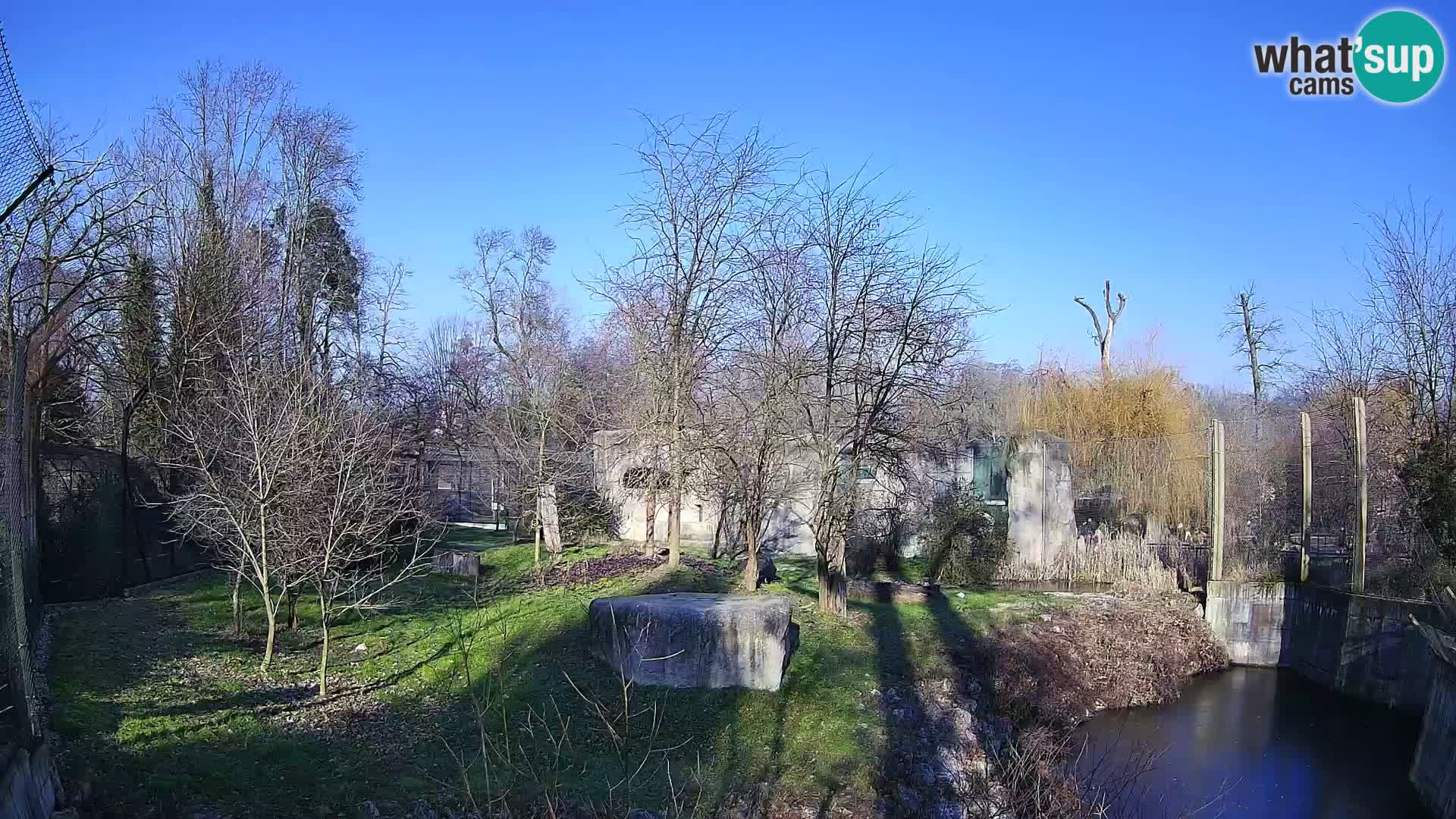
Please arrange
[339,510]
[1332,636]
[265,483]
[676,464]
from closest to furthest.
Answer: [339,510], [265,483], [1332,636], [676,464]

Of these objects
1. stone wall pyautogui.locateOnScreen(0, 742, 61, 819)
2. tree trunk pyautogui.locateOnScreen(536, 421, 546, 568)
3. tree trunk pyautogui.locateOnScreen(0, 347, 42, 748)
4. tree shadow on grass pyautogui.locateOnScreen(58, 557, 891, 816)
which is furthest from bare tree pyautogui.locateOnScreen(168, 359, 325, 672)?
tree trunk pyautogui.locateOnScreen(536, 421, 546, 568)

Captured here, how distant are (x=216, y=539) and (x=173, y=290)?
28.3 ft

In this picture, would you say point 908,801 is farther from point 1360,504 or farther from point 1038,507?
point 1038,507

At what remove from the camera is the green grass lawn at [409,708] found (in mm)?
7344

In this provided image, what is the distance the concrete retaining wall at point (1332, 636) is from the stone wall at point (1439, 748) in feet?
1.80

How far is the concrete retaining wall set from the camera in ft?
41.4

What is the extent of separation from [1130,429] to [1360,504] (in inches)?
457

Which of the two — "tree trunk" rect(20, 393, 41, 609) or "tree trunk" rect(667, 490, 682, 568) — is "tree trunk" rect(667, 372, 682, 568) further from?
"tree trunk" rect(20, 393, 41, 609)

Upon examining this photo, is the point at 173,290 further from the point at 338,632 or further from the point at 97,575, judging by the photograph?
the point at 338,632

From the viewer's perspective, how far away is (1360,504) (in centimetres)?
1334

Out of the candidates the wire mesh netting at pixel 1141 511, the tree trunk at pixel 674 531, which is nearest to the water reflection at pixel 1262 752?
the wire mesh netting at pixel 1141 511

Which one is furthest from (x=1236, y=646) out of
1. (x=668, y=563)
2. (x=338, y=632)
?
(x=338, y=632)

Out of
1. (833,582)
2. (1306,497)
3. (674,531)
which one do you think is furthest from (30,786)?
(1306,497)

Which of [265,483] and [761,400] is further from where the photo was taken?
[761,400]
